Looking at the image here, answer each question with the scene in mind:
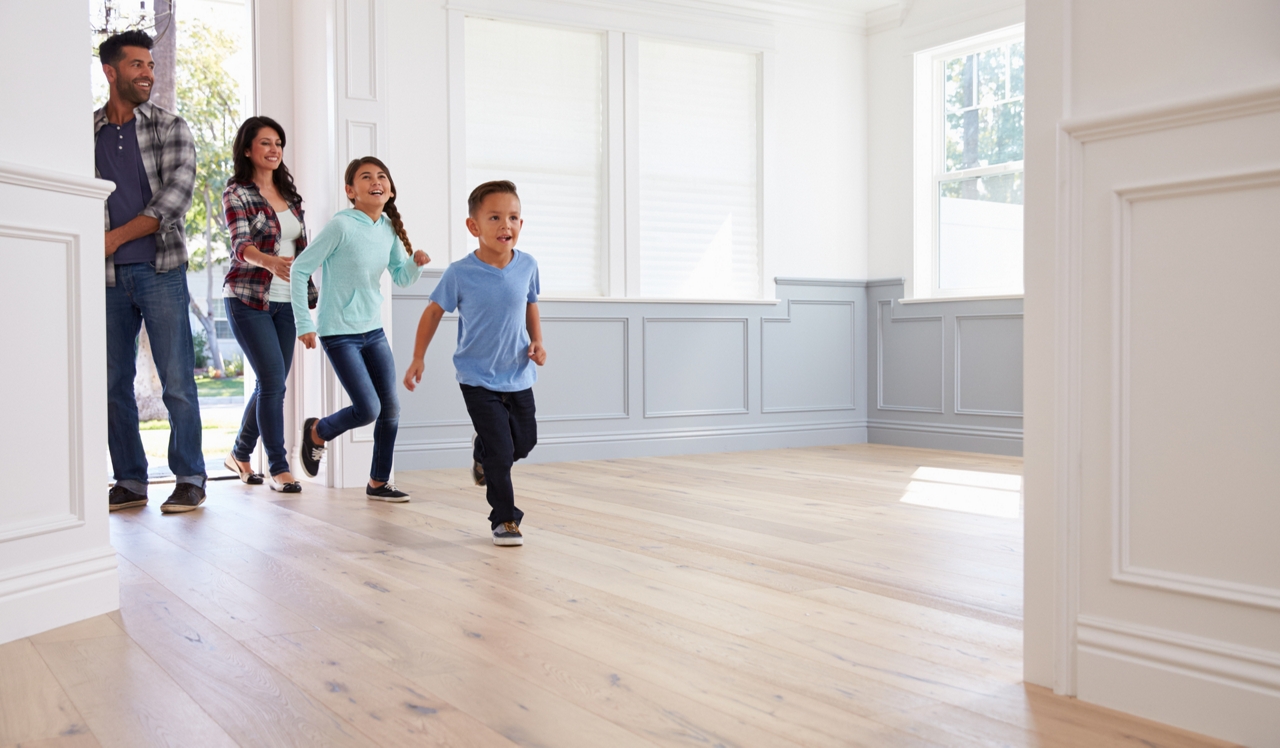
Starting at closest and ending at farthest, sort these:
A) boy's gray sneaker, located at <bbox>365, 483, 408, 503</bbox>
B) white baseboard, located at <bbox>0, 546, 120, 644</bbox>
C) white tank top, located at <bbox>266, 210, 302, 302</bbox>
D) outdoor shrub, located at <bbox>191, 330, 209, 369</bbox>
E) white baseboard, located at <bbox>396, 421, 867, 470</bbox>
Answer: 1. white baseboard, located at <bbox>0, 546, 120, 644</bbox>
2. boy's gray sneaker, located at <bbox>365, 483, 408, 503</bbox>
3. white tank top, located at <bbox>266, 210, 302, 302</bbox>
4. white baseboard, located at <bbox>396, 421, 867, 470</bbox>
5. outdoor shrub, located at <bbox>191, 330, 209, 369</bbox>

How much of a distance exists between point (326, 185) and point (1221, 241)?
12.0ft

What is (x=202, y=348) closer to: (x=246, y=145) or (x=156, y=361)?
(x=246, y=145)

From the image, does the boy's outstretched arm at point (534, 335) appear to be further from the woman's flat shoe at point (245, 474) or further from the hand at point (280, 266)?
the woman's flat shoe at point (245, 474)

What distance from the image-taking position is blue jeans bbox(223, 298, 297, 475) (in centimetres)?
401

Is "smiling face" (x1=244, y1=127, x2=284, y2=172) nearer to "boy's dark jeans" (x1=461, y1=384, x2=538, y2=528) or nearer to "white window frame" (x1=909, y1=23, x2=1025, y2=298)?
"boy's dark jeans" (x1=461, y1=384, x2=538, y2=528)

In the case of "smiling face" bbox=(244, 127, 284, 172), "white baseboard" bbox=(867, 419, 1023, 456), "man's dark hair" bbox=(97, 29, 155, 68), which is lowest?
"white baseboard" bbox=(867, 419, 1023, 456)

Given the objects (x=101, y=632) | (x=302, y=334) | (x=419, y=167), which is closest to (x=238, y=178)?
(x=302, y=334)

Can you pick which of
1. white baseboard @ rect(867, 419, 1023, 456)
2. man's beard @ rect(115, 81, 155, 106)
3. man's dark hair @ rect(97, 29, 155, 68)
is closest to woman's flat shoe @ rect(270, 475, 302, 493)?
man's beard @ rect(115, 81, 155, 106)

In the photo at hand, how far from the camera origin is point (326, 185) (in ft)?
14.5

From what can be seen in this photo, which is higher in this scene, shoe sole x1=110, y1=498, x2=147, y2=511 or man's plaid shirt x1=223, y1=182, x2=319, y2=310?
man's plaid shirt x1=223, y1=182, x2=319, y2=310

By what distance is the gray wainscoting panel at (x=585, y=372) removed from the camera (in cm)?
539

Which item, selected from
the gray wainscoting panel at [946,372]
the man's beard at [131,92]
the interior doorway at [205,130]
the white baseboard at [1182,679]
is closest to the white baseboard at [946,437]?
the gray wainscoting panel at [946,372]

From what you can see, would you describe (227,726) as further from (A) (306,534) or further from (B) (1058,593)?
(A) (306,534)

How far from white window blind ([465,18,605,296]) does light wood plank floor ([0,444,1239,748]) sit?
7.37 ft
